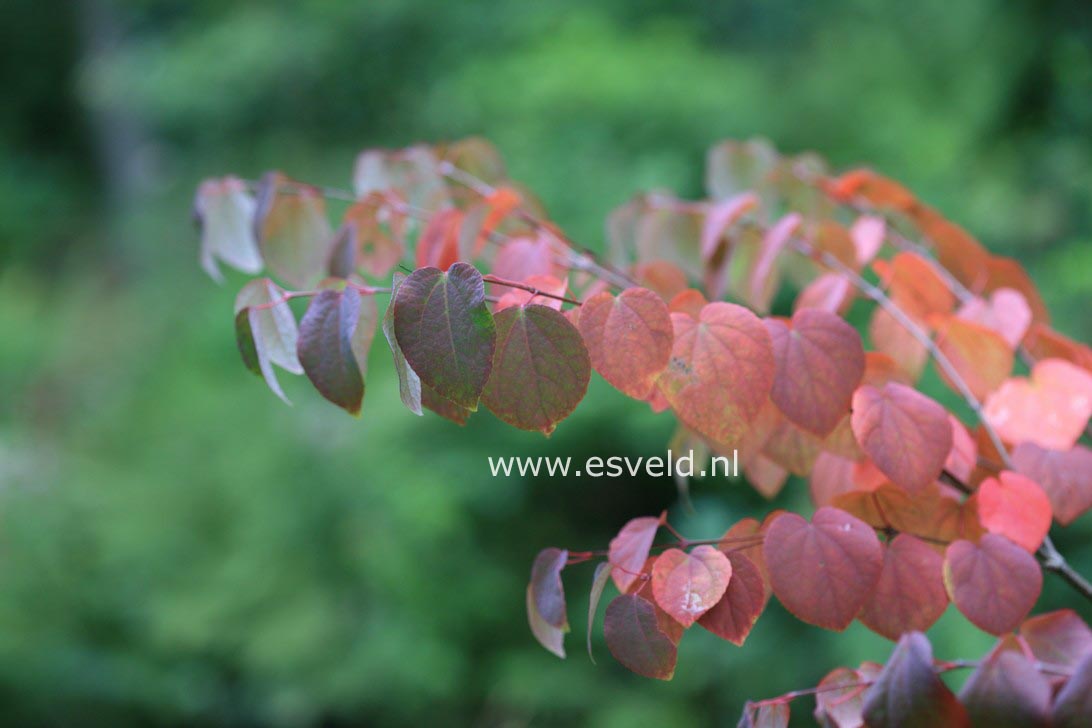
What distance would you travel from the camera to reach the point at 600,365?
Result: 38 centimetres

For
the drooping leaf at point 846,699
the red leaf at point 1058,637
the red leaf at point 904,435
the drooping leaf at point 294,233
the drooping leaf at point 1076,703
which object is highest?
the red leaf at point 904,435

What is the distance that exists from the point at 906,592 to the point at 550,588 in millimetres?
163

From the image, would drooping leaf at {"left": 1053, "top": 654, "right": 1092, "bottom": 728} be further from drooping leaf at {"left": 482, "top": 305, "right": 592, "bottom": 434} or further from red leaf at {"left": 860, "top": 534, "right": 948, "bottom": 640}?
drooping leaf at {"left": 482, "top": 305, "right": 592, "bottom": 434}

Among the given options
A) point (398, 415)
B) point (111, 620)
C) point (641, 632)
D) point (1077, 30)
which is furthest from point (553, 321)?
point (1077, 30)

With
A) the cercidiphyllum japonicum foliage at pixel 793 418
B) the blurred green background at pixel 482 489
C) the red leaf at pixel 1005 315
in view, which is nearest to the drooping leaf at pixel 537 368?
the cercidiphyllum japonicum foliage at pixel 793 418

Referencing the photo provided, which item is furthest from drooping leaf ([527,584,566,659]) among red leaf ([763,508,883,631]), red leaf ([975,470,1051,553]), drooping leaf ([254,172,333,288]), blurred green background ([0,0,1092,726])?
blurred green background ([0,0,1092,726])

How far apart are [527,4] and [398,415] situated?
2701 millimetres

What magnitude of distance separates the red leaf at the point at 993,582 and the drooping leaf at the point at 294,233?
458mm

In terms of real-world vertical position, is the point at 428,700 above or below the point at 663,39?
below

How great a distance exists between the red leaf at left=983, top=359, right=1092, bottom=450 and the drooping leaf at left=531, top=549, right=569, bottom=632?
0.88ft

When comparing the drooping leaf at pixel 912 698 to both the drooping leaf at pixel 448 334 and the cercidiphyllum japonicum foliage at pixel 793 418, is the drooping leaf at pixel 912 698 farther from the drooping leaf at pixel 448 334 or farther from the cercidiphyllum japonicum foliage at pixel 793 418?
the drooping leaf at pixel 448 334

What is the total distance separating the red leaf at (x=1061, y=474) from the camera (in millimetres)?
489

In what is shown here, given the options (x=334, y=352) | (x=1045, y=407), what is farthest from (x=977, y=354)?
(x=334, y=352)

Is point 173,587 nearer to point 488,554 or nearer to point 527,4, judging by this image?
point 488,554
